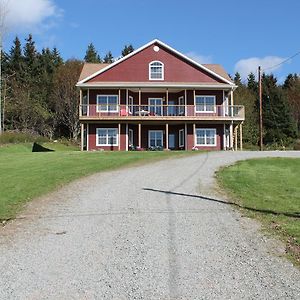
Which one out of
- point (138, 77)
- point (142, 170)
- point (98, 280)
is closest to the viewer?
point (98, 280)

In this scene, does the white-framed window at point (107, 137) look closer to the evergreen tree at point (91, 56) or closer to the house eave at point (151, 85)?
the house eave at point (151, 85)

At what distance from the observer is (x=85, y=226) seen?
9320mm

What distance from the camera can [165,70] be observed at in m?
38.0

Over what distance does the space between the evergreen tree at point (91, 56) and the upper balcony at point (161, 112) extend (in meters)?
52.7

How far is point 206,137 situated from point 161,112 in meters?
4.33

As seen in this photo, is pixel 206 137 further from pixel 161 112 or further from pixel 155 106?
pixel 155 106

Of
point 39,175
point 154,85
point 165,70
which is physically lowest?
point 39,175

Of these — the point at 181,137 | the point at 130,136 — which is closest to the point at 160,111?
the point at 181,137

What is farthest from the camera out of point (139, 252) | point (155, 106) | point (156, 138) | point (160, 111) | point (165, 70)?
point (156, 138)

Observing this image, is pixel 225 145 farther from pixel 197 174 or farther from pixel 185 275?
pixel 185 275

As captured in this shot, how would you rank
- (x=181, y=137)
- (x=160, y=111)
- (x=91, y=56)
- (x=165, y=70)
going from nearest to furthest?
(x=160, y=111), (x=165, y=70), (x=181, y=137), (x=91, y=56)

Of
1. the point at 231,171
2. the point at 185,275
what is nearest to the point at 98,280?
the point at 185,275

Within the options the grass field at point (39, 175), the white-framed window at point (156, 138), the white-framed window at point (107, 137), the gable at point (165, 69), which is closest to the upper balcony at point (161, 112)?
the white-framed window at point (107, 137)

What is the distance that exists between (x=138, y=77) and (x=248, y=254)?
31726 millimetres
